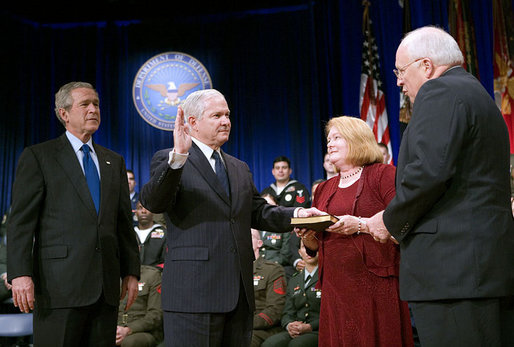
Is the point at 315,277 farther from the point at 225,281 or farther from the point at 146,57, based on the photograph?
the point at 146,57

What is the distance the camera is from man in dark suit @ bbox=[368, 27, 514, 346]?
1.83 metres

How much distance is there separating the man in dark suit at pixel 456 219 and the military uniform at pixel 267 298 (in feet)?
9.01

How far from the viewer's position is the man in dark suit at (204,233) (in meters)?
2.34

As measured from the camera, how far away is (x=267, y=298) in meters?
4.79

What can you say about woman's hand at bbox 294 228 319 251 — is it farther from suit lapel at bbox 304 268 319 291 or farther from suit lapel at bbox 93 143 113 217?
suit lapel at bbox 304 268 319 291

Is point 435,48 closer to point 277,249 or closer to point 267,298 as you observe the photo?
point 267,298

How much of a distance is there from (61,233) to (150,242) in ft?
10.1

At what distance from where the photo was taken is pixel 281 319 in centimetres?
466

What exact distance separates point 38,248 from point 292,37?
24.0ft

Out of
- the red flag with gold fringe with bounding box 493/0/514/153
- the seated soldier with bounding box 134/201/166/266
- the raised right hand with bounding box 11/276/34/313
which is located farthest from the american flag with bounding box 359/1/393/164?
the raised right hand with bounding box 11/276/34/313

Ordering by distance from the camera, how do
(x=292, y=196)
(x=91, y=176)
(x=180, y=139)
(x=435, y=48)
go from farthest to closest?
(x=292, y=196) → (x=91, y=176) → (x=180, y=139) → (x=435, y=48)

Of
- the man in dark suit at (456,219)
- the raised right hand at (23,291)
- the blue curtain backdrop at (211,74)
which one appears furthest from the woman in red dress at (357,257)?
the blue curtain backdrop at (211,74)

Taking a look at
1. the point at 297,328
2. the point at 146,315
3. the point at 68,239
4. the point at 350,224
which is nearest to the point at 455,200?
the point at 350,224

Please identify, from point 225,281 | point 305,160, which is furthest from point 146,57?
point 225,281
